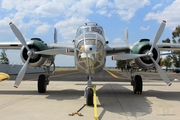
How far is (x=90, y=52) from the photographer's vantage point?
7.47 metres

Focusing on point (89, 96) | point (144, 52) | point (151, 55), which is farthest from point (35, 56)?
point (151, 55)

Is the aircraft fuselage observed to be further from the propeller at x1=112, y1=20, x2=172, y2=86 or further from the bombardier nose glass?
the propeller at x1=112, y1=20, x2=172, y2=86

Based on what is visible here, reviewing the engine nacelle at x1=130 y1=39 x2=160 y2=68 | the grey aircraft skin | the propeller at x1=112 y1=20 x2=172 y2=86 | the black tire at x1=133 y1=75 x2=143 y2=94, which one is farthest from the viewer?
the black tire at x1=133 y1=75 x2=143 y2=94

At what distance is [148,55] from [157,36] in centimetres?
115

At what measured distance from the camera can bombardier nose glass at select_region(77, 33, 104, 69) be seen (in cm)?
759

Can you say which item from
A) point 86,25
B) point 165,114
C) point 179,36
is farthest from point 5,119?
point 179,36

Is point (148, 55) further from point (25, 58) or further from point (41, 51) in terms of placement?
point (25, 58)

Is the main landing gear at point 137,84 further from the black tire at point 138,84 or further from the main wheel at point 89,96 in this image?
the main wheel at point 89,96

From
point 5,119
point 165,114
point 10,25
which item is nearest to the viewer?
point 5,119

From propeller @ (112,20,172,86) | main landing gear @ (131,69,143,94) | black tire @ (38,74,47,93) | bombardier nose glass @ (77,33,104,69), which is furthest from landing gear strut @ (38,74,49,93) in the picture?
main landing gear @ (131,69,143,94)

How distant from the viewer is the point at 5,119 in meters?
6.25

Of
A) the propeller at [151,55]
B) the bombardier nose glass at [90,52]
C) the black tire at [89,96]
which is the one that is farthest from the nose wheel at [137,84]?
the black tire at [89,96]

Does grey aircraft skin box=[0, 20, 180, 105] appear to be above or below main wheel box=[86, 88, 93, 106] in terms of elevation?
above

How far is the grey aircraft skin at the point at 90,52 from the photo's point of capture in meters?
8.03
